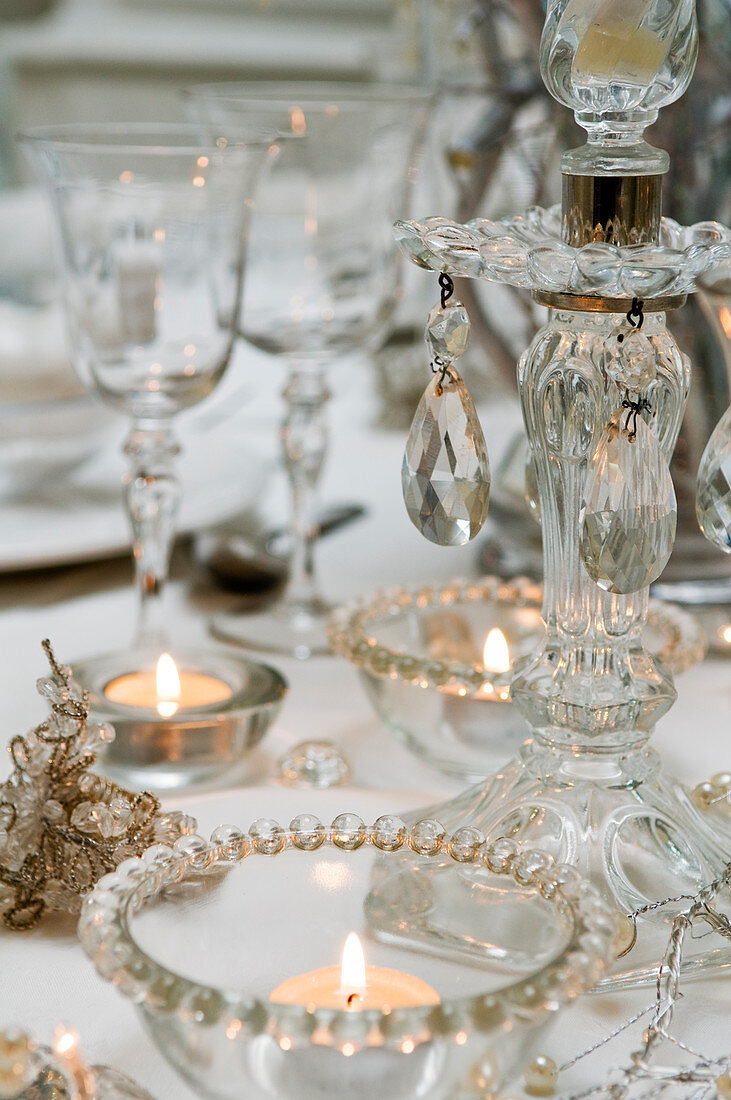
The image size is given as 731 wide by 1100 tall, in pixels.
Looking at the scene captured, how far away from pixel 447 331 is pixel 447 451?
0.11 ft

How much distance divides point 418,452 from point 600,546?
0.21 ft

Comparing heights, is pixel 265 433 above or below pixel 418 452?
below

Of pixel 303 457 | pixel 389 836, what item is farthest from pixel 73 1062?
pixel 303 457

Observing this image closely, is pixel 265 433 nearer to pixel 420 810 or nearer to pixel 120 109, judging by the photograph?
pixel 420 810

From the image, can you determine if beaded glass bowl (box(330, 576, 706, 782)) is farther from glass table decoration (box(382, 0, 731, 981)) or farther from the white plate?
the white plate

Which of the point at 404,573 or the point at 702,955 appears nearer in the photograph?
the point at 702,955

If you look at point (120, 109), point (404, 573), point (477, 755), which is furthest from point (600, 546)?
point (120, 109)

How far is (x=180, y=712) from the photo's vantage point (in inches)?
21.2

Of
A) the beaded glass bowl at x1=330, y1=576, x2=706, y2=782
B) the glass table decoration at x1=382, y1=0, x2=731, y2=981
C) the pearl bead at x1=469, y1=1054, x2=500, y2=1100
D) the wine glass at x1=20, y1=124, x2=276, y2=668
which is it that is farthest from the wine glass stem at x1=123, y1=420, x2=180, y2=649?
the pearl bead at x1=469, y1=1054, x2=500, y2=1100

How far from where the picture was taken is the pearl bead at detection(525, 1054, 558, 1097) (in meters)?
0.34

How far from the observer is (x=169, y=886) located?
0.35 m

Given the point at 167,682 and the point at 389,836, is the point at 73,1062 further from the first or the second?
the point at 167,682

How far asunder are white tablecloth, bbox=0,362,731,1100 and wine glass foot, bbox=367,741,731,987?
23 mm

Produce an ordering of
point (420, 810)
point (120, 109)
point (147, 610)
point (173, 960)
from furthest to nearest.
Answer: point (120, 109), point (147, 610), point (420, 810), point (173, 960)
